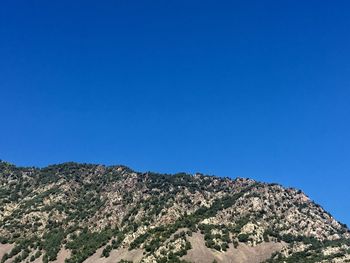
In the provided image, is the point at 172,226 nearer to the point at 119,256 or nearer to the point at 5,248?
the point at 119,256

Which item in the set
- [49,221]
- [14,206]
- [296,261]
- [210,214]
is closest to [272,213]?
[210,214]

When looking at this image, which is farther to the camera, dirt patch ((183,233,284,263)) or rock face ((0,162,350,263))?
rock face ((0,162,350,263))

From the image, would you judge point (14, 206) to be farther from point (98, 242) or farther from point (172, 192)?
point (172, 192)

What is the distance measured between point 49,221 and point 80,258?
118 feet

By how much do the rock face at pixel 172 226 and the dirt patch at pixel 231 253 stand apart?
31 centimetres

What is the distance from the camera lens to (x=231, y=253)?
471ft

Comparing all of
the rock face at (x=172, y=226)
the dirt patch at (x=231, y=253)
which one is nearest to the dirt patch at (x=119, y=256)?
the rock face at (x=172, y=226)

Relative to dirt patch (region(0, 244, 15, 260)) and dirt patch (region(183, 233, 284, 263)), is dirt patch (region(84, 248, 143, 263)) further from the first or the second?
dirt patch (region(0, 244, 15, 260))

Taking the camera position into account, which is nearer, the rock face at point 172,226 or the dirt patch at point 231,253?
the dirt patch at point 231,253

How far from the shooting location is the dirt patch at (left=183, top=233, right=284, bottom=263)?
454 feet

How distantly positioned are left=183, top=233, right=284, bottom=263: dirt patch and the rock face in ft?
1.01

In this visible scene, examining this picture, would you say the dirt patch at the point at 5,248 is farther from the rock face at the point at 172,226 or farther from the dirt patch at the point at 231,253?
the dirt patch at the point at 231,253

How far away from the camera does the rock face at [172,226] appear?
143 metres

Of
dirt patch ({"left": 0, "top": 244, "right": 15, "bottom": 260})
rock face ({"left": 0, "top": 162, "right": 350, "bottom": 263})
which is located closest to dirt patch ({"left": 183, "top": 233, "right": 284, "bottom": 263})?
rock face ({"left": 0, "top": 162, "right": 350, "bottom": 263})
